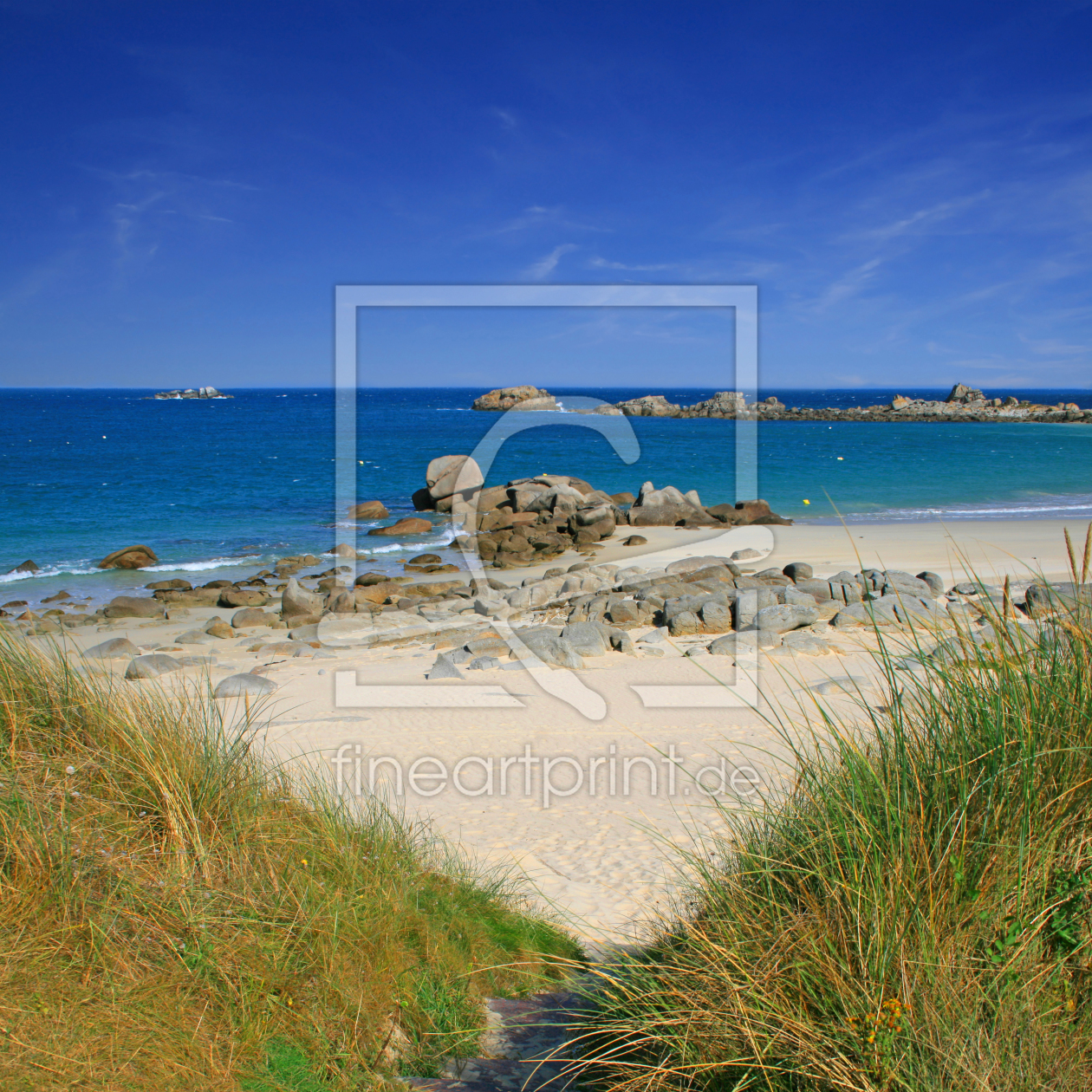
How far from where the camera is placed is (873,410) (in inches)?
4208

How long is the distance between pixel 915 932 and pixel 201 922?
8.74 feet

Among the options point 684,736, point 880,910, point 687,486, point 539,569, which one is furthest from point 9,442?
point 880,910

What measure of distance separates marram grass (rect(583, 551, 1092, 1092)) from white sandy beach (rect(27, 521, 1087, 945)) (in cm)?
46

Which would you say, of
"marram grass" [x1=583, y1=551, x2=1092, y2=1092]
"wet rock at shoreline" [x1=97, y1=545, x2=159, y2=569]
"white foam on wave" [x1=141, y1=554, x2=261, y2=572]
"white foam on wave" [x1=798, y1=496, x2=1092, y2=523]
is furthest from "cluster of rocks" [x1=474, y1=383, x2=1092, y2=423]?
"marram grass" [x1=583, y1=551, x2=1092, y2=1092]

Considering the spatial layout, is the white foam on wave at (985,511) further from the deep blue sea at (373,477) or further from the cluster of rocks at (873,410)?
the cluster of rocks at (873,410)

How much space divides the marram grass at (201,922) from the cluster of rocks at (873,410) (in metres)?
80.2

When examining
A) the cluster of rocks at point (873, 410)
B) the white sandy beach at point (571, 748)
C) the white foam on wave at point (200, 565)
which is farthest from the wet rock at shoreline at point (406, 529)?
the cluster of rocks at point (873, 410)

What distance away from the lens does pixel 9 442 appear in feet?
216

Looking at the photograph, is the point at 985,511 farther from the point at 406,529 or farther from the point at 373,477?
the point at 373,477

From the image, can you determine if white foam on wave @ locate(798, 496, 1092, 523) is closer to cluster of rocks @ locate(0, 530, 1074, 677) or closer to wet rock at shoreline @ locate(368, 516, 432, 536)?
cluster of rocks @ locate(0, 530, 1074, 677)

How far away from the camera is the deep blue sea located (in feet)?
87.6

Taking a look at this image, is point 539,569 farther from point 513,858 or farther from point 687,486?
point 687,486

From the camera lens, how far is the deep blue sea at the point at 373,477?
87.6ft

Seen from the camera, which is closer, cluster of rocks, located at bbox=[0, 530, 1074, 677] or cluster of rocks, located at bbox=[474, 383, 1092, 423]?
cluster of rocks, located at bbox=[0, 530, 1074, 677]
